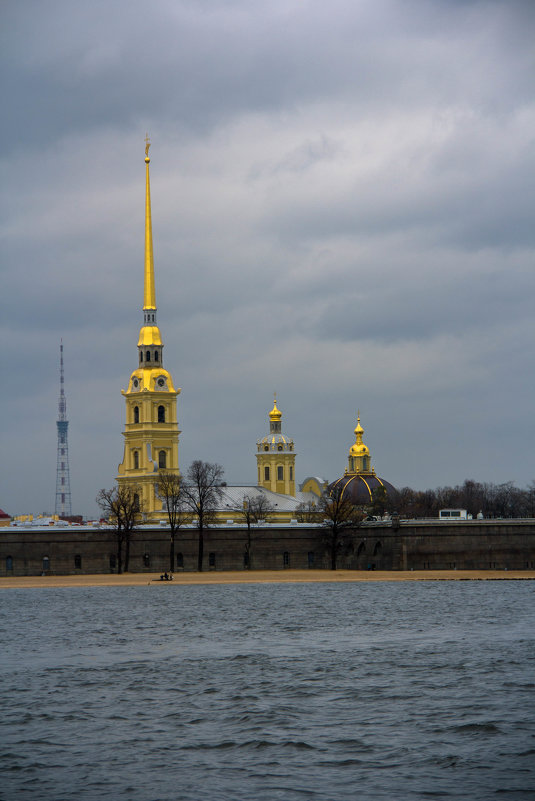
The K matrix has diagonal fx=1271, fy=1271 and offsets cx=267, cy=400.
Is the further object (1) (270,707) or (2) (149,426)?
(2) (149,426)

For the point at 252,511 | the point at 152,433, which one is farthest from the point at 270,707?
the point at 152,433

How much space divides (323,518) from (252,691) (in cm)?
7459

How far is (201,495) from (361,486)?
5474 cm

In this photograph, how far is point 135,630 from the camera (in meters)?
48.4

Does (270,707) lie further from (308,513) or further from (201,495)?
(308,513)

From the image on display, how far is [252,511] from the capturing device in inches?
4365

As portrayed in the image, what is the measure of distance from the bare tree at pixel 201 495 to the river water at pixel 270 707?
133 feet

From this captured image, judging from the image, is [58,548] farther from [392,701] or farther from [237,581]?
[392,701]

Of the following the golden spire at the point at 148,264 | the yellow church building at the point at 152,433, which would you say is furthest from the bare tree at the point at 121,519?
the golden spire at the point at 148,264

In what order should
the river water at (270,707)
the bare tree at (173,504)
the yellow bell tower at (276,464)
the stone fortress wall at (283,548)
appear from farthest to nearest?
the yellow bell tower at (276,464) → the bare tree at (173,504) → the stone fortress wall at (283,548) → the river water at (270,707)

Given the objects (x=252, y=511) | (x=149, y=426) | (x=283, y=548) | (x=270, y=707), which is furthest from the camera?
(x=149, y=426)

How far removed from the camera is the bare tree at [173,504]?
9425cm

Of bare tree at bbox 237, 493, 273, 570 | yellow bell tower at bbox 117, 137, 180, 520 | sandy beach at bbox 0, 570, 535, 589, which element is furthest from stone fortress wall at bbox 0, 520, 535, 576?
yellow bell tower at bbox 117, 137, 180, 520

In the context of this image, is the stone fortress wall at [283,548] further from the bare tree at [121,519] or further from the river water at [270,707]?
the river water at [270,707]
